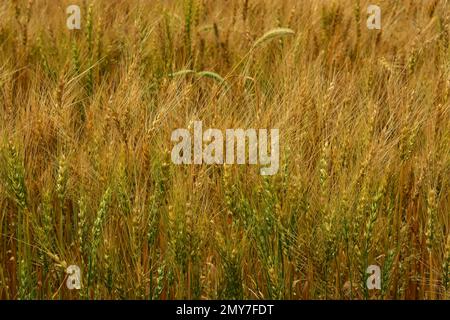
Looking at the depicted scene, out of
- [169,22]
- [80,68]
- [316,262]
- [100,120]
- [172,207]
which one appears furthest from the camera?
[169,22]

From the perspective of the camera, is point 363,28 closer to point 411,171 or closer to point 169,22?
point 169,22

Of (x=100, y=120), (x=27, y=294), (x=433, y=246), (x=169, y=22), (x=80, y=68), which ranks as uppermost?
(x=169, y=22)

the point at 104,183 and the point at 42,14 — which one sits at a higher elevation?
the point at 42,14

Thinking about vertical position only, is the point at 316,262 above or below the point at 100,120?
below

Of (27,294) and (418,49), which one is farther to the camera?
(418,49)

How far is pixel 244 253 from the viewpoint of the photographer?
1652 millimetres

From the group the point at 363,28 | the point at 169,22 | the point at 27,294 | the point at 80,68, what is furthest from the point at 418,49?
the point at 27,294

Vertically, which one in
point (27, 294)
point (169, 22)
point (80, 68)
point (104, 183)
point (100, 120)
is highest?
point (169, 22)

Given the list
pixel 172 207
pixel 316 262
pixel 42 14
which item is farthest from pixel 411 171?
pixel 42 14

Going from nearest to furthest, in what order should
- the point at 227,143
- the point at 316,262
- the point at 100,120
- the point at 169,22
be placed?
the point at 316,262 → the point at 227,143 → the point at 100,120 → the point at 169,22

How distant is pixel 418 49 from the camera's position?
2.60m

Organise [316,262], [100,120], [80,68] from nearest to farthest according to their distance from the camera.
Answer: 1. [316,262]
2. [100,120]
3. [80,68]

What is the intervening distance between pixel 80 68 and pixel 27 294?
1053 mm

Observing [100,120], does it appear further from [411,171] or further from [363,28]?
[363,28]
